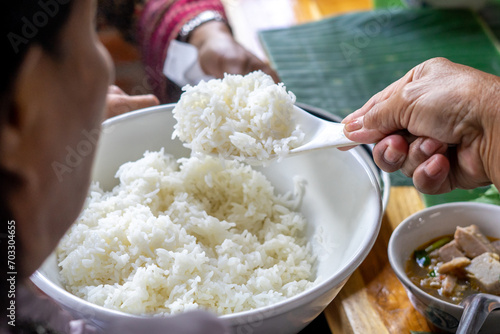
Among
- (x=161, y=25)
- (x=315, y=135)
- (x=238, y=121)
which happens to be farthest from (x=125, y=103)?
(x=161, y=25)

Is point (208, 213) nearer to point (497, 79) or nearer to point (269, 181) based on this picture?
point (269, 181)

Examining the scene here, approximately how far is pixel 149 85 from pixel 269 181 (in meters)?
1.06

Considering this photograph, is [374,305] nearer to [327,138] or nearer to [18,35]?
[327,138]

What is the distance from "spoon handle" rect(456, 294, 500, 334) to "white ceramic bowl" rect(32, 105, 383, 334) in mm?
229

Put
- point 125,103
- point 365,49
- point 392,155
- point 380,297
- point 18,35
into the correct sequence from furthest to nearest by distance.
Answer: point 365,49 → point 125,103 → point 380,297 → point 392,155 → point 18,35

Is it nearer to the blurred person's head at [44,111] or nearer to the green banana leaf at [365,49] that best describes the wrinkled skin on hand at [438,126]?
the blurred person's head at [44,111]

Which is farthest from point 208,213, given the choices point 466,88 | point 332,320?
point 466,88

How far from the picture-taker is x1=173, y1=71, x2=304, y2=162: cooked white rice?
1.10m

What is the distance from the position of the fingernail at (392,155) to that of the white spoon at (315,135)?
8 cm

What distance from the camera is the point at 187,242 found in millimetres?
1104

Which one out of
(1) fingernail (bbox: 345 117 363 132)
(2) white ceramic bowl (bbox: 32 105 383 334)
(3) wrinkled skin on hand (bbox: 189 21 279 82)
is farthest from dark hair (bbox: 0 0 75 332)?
(3) wrinkled skin on hand (bbox: 189 21 279 82)

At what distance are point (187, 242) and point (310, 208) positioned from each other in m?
0.36

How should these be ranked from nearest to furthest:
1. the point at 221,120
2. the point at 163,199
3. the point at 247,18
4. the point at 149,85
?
1. the point at 221,120
2. the point at 163,199
3. the point at 149,85
4. the point at 247,18

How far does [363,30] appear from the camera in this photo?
2.60m
